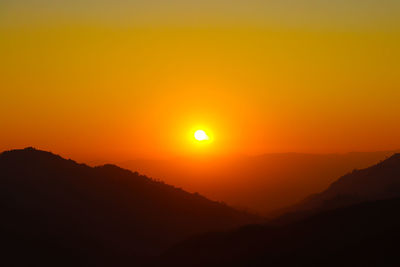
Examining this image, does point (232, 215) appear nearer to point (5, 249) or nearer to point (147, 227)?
point (147, 227)

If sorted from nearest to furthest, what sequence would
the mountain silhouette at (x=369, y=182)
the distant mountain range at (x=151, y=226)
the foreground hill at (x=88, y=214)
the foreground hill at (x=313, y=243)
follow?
the foreground hill at (x=313, y=243) < the distant mountain range at (x=151, y=226) < the foreground hill at (x=88, y=214) < the mountain silhouette at (x=369, y=182)

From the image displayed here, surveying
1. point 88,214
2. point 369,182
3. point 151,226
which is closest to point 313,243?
point 151,226

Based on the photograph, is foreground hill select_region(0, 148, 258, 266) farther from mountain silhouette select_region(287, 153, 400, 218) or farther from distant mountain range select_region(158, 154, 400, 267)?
mountain silhouette select_region(287, 153, 400, 218)

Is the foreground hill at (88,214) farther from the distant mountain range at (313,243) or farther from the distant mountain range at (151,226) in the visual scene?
the distant mountain range at (313,243)

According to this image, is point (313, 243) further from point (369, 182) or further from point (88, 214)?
point (369, 182)

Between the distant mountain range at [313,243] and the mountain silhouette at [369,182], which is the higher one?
the mountain silhouette at [369,182]

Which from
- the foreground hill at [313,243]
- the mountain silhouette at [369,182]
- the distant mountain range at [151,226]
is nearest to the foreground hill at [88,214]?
the distant mountain range at [151,226]
